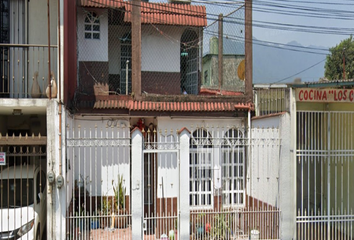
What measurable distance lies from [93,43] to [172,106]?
3383 mm

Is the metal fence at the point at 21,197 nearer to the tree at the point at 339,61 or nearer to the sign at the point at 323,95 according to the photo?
the sign at the point at 323,95

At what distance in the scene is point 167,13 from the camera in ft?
38.3

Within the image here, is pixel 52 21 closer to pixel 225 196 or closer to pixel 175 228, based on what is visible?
pixel 175 228

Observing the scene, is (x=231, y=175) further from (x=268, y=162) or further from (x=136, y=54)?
(x=136, y=54)

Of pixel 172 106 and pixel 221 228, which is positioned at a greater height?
pixel 172 106

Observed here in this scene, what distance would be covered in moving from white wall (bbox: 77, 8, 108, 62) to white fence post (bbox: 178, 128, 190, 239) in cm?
500

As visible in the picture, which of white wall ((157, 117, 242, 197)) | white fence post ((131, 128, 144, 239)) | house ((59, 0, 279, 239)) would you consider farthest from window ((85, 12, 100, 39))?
white fence post ((131, 128, 144, 239))

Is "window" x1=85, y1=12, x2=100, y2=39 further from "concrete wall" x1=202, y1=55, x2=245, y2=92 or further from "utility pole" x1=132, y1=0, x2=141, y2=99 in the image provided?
"concrete wall" x1=202, y1=55, x2=245, y2=92

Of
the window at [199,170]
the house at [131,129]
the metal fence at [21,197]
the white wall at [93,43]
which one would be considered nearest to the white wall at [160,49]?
the house at [131,129]

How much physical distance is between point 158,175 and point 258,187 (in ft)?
8.97

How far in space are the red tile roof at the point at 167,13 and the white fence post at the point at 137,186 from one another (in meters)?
5.10

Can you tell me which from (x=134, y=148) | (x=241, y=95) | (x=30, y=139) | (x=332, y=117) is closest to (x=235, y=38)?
(x=241, y=95)

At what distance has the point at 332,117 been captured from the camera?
8727 millimetres

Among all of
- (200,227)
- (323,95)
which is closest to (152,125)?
(200,227)
